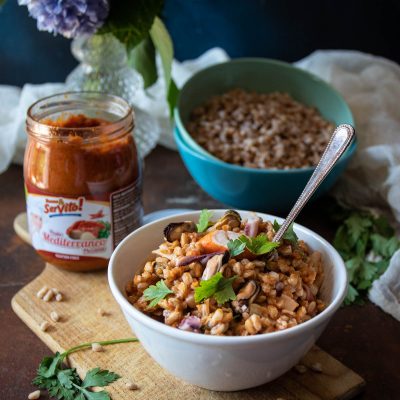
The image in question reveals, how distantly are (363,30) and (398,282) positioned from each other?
3.46ft

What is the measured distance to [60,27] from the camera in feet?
5.74

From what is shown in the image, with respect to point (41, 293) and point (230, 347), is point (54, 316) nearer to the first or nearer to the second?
point (41, 293)

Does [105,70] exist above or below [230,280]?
below

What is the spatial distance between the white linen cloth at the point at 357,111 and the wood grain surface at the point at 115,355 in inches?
25.3

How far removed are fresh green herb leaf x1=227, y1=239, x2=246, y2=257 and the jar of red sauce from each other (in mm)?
423

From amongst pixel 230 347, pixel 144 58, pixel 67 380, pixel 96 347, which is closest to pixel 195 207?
pixel 144 58

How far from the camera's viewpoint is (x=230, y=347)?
1176 mm

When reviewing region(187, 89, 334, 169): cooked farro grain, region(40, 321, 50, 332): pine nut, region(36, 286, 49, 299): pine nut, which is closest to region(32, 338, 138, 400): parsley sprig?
region(40, 321, 50, 332): pine nut

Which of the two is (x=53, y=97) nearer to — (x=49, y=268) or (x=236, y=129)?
(x=49, y=268)

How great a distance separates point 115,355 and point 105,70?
1005 millimetres

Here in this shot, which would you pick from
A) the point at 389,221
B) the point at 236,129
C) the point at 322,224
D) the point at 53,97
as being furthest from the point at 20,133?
the point at 389,221

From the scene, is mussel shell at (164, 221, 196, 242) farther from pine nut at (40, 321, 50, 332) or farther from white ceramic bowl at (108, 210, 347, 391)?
pine nut at (40, 321, 50, 332)

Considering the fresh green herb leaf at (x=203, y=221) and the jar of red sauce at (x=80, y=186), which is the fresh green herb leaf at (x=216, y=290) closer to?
the fresh green herb leaf at (x=203, y=221)

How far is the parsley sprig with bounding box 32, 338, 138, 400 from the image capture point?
1352 millimetres
